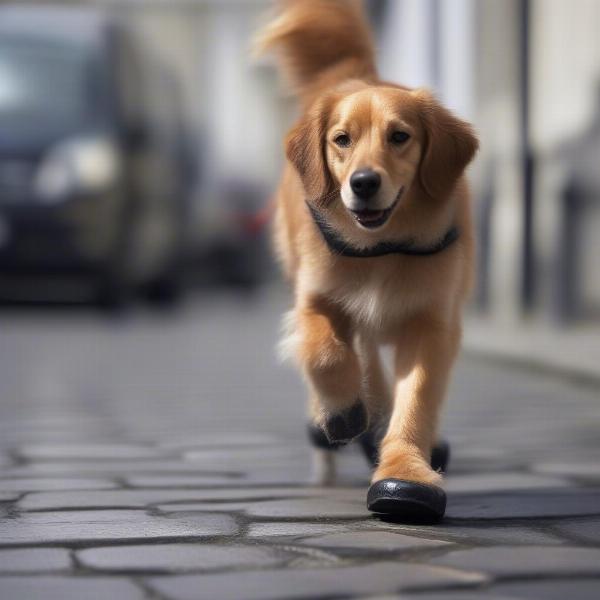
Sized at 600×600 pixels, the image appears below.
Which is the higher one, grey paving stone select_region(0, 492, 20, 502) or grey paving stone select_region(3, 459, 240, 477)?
grey paving stone select_region(0, 492, 20, 502)

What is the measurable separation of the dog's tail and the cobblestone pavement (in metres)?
1.31

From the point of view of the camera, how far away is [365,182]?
399 cm

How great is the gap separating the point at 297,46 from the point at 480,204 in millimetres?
8907

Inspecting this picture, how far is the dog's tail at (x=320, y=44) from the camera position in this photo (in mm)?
5258

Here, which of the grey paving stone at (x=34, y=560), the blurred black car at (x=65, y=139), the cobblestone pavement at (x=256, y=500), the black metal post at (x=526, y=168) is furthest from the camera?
the blurred black car at (x=65, y=139)

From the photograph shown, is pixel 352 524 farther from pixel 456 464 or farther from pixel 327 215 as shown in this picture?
pixel 456 464

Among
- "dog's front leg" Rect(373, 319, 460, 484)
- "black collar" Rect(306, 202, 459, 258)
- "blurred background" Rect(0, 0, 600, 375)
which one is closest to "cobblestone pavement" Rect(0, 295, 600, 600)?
"dog's front leg" Rect(373, 319, 460, 484)

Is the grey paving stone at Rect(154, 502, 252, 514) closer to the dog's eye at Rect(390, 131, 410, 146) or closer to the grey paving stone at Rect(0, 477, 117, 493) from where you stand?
the grey paving stone at Rect(0, 477, 117, 493)

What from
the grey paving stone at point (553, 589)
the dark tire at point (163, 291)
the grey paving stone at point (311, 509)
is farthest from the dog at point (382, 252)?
the dark tire at point (163, 291)

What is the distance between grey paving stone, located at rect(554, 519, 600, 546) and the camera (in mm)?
3514

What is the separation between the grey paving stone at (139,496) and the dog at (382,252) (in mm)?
229

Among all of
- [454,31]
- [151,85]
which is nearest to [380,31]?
[454,31]

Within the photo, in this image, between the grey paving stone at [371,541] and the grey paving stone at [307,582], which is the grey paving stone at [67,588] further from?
the grey paving stone at [371,541]

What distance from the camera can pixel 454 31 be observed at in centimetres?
1603
